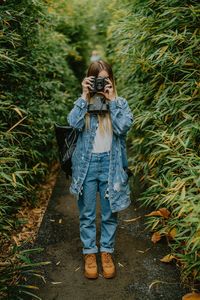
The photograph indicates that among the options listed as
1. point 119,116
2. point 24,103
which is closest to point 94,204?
point 119,116

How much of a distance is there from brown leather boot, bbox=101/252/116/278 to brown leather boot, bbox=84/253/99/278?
7 centimetres

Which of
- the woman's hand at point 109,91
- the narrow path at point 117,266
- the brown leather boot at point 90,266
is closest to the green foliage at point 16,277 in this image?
the narrow path at point 117,266

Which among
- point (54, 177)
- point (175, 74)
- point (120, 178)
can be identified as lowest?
point (54, 177)

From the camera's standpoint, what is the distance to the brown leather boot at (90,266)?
3.09 m

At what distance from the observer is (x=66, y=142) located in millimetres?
3148

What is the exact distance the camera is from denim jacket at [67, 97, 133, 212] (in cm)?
289

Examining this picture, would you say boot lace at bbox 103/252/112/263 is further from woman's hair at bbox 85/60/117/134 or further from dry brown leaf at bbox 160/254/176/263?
woman's hair at bbox 85/60/117/134

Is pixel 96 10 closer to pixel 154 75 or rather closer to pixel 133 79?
pixel 133 79

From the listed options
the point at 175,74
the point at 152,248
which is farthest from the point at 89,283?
the point at 175,74

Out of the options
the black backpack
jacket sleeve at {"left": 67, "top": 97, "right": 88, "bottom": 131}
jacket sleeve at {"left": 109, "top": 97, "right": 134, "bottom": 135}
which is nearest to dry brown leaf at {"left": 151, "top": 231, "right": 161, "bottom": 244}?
the black backpack

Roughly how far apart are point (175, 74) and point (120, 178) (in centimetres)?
121

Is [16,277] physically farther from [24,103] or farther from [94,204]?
[24,103]

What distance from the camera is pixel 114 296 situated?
9.42 ft

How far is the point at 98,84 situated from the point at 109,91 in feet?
0.35
